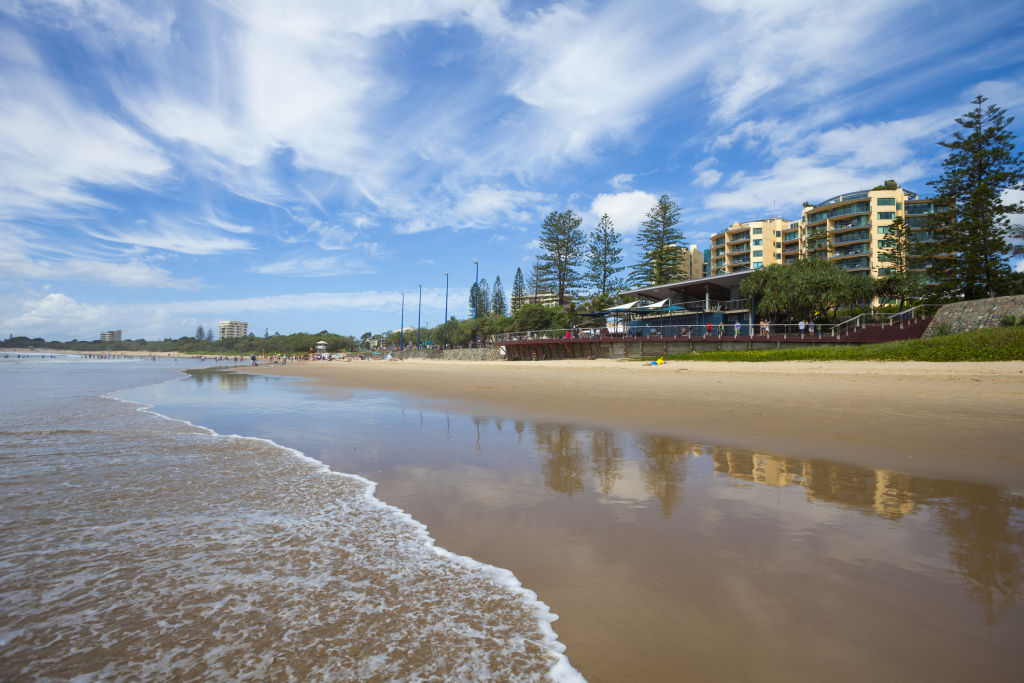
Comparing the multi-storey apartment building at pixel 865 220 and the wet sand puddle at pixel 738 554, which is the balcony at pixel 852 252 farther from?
the wet sand puddle at pixel 738 554

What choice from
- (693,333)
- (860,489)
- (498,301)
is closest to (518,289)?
(498,301)

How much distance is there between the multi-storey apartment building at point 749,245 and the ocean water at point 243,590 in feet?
276

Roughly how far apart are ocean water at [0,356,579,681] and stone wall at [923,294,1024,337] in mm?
26660

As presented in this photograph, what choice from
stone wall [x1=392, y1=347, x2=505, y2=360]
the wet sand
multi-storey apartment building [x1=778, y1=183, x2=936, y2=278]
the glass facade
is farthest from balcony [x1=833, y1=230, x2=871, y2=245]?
the wet sand

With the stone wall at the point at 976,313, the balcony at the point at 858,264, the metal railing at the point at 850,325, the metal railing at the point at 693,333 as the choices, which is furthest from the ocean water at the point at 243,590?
the balcony at the point at 858,264

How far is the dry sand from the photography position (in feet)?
19.4

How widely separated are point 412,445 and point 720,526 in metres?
4.52

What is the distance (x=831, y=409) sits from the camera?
946 cm

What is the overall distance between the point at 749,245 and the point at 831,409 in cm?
8412

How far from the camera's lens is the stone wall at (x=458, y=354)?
1905 inches

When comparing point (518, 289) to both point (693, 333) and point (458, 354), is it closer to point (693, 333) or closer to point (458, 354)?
point (458, 354)

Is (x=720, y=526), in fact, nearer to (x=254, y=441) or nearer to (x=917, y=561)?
(x=917, y=561)

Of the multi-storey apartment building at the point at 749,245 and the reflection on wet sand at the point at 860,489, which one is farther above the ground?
the multi-storey apartment building at the point at 749,245

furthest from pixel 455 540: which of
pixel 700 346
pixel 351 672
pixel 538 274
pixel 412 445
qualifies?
pixel 538 274
